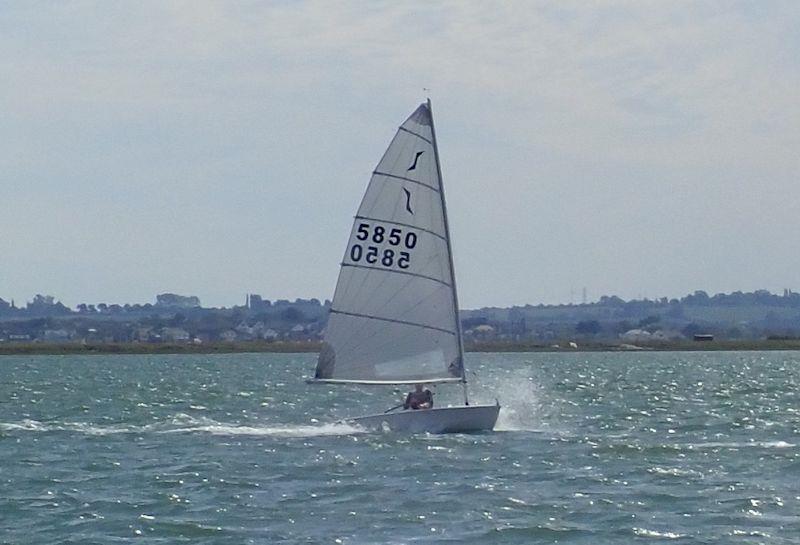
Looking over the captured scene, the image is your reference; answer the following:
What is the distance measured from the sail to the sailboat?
0.07ft

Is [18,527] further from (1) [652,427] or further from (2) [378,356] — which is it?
(1) [652,427]

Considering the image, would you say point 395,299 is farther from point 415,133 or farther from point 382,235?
point 415,133

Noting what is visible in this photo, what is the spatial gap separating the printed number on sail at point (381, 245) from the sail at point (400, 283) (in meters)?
0.02

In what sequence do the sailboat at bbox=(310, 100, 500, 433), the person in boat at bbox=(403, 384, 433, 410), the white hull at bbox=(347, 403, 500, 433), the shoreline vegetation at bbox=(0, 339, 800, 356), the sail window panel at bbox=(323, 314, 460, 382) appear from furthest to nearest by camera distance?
the shoreline vegetation at bbox=(0, 339, 800, 356), the sail window panel at bbox=(323, 314, 460, 382), the sailboat at bbox=(310, 100, 500, 433), the person in boat at bbox=(403, 384, 433, 410), the white hull at bbox=(347, 403, 500, 433)

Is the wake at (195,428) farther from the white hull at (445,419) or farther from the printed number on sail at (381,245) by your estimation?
A: the printed number on sail at (381,245)

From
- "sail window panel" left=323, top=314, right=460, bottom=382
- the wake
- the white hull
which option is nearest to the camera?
the white hull

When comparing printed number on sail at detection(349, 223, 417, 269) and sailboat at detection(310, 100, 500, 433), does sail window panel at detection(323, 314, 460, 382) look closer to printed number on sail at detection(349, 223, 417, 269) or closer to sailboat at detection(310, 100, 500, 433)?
sailboat at detection(310, 100, 500, 433)

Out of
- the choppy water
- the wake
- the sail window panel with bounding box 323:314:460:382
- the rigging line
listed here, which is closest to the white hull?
the choppy water

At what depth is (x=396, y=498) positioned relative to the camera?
25.0 m

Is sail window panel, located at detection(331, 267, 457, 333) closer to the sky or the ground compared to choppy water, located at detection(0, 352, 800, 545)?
closer to the sky

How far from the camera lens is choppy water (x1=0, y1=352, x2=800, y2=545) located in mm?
22328

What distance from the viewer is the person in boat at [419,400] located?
116 feet

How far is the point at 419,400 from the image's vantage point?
3544cm

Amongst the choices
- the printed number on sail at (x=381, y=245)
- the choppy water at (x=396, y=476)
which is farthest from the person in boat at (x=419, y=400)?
the printed number on sail at (x=381, y=245)
